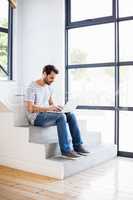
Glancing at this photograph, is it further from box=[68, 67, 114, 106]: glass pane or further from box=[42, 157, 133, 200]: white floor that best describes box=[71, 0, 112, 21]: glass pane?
box=[42, 157, 133, 200]: white floor

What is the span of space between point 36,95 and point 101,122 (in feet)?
4.89

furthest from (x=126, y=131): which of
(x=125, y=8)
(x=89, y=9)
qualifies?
(x=89, y=9)

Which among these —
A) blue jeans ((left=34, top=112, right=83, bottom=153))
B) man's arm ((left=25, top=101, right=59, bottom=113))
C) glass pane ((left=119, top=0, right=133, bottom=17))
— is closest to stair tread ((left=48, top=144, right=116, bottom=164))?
blue jeans ((left=34, top=112, right=83, bottom=153))

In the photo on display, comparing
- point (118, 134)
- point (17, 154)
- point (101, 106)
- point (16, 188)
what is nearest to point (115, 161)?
point (118, 134)

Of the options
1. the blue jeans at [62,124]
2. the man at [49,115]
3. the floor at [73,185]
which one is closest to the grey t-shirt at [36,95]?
the man at [49,115]

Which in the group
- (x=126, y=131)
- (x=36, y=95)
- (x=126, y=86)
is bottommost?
(x=126, y=131)

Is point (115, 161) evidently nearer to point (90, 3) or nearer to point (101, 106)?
point (101, 106)

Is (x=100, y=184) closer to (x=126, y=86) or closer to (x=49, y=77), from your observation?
(x=49, y=77)

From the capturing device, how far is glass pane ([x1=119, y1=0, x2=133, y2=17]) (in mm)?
4484

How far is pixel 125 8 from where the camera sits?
452cm

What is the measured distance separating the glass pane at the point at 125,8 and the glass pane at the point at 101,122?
4.81 feet

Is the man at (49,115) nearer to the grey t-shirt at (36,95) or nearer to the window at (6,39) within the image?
the grey t-shirt at (36,95)

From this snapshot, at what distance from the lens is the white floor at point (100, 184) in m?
2.81

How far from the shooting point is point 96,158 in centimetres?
395
